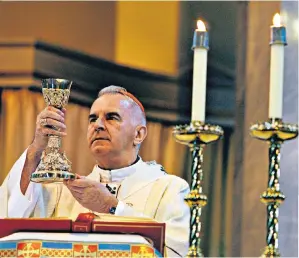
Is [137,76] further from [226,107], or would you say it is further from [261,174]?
[261,174]

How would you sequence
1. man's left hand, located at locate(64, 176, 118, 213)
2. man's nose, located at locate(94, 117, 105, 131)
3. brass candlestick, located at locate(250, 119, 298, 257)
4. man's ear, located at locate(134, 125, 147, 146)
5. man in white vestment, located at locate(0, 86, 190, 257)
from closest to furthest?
1. brass candlestick, located at locate(250, 119, 298, 257)
2. man's left hand, located at locate(64, 176, 118, 213)
3. man in white vestment, located at locate(0, 86, 190, 257)
4. man's nose, located at locate(94, 117, 105, 131)
5. man's ear, located at locate(134, 125, 147, 146)

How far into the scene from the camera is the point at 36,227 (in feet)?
11.0

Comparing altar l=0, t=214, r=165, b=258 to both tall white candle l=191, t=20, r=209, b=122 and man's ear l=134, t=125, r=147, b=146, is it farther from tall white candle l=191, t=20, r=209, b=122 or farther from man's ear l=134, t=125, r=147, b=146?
man's ear l=134, t=125, r=147, b=146

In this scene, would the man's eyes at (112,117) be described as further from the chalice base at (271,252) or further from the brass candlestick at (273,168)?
the chalice base at (271,252)

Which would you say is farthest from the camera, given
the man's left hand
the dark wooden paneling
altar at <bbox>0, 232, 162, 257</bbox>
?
the dark wooden paneling

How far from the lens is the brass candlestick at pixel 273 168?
12.6 feet

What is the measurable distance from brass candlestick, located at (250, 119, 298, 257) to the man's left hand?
0.70m

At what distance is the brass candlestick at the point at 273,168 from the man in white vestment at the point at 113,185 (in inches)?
23.7

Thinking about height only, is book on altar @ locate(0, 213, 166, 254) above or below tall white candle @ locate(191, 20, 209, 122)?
below

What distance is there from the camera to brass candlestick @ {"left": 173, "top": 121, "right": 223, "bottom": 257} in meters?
3.78

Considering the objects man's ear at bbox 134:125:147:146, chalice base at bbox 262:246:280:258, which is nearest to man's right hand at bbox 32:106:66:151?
chalice base at bbox 262:246:280:258

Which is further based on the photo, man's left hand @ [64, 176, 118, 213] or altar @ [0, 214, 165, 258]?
man's left hand @ [64, 176, 118, 213]

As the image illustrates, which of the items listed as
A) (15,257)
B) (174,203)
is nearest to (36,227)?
(15,257)

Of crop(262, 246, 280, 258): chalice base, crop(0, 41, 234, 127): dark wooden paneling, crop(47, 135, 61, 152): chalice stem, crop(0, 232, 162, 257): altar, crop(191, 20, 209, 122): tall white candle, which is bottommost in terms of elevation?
crop(0, 232, 162, 257): altar
